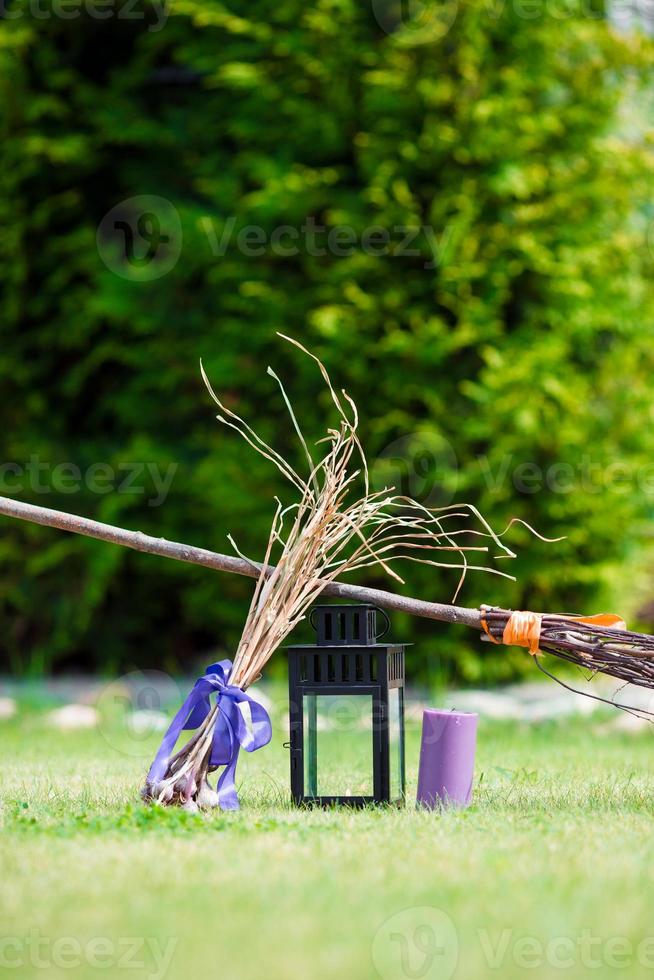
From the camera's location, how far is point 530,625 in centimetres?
314

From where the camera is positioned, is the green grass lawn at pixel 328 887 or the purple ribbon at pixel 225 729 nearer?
the green grass lawn at pixel 328 887

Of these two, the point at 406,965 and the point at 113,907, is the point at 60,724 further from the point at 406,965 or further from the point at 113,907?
the point at 406,965

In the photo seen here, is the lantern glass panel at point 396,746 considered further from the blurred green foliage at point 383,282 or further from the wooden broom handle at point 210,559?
the blurred green foliage at point 383,282

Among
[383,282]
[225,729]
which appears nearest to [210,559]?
[225,729]

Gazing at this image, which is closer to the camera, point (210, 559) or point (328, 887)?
point (328, 887)

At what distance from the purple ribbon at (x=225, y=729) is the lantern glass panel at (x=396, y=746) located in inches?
13.5

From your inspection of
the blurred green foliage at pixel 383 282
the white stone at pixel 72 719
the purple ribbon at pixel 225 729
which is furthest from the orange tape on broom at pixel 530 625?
the white stone at pixel 72 719

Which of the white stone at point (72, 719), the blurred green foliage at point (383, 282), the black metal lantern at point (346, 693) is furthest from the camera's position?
the blurred green foliage at point (383, 282)

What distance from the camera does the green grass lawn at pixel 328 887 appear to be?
1.85 meters

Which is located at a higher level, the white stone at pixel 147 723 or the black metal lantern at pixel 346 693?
the black metal lantern at pixel 346 693

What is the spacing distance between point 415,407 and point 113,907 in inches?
177

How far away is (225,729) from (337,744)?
2.46 ft

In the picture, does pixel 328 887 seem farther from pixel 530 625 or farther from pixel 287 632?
pixel 530 625

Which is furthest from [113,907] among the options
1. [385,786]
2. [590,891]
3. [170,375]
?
[170,375]
